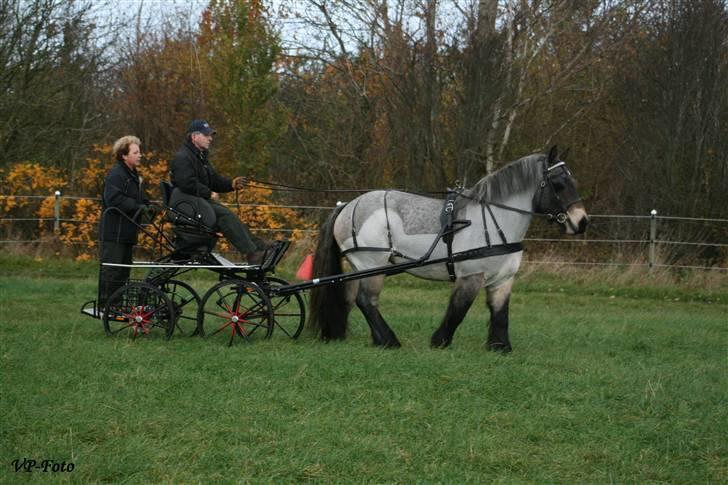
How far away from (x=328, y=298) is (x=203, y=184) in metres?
1.64

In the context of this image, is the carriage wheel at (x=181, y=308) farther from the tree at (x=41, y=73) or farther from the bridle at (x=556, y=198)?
the tree at (x=41, y=73)

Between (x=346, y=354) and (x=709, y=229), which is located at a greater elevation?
(x=709, y=229)

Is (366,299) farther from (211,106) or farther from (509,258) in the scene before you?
(211,106)

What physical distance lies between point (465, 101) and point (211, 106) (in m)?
7.16

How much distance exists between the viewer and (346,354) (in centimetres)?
744

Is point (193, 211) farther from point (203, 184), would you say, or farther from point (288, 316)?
point (288, 316)

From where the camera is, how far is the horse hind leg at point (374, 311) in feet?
26.6

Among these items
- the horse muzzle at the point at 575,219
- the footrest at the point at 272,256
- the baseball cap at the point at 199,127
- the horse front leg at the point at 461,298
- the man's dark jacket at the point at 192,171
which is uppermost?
the baseball cap at the point at 199,127

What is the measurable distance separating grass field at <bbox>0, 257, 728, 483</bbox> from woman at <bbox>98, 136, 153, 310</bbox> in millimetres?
587

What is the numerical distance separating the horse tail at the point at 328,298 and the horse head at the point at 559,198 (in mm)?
1972

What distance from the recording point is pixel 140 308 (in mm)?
8188

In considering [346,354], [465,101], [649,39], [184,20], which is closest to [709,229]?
[649,39]

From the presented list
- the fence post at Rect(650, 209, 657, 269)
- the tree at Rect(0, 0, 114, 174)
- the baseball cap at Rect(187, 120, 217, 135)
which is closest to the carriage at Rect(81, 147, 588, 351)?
the baseball cap at Rect(187, 120, 217, 135)

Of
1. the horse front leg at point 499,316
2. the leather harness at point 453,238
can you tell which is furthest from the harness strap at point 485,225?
the horse front leg at point 499,316
